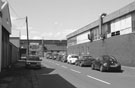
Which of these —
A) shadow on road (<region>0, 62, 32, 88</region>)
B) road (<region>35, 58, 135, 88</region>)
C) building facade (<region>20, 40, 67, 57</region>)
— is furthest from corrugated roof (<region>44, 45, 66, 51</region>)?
road (<region>35, 58, 135, 88</region>)

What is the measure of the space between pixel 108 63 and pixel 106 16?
58.2 feet

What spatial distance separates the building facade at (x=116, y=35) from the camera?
29791 mm

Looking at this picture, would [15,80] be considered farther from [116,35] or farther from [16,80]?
[116,35]

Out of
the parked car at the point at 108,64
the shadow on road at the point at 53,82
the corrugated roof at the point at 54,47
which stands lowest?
the shadow on road at the point at 53,82

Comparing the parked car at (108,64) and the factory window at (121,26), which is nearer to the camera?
the parked car at (108,64)

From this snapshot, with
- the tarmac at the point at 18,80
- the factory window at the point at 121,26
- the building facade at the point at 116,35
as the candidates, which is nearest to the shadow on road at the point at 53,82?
the tarmac at the point at 18,80

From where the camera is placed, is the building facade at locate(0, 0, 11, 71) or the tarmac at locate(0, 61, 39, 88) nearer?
the tarmac at locate(0, 61, 39, 88)

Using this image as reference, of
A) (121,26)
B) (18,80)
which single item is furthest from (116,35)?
(18,80)

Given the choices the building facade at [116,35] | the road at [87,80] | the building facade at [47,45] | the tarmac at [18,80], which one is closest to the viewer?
the road at [87,80]

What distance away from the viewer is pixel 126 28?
3222 cm

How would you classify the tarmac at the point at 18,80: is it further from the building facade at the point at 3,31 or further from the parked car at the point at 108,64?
the parked car at the point at 108,64

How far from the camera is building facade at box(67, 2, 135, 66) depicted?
29.8 m

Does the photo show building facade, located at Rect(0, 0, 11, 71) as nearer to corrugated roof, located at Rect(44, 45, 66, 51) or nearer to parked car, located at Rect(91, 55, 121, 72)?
parked car, located at Rect(91, 55, 121, 72)

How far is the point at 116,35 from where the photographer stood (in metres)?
35.0
